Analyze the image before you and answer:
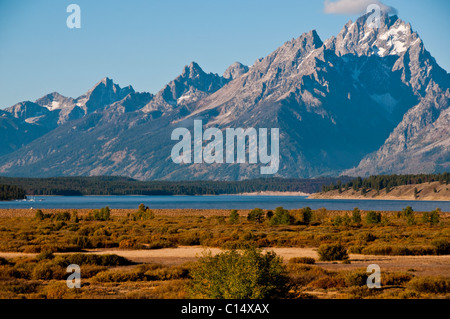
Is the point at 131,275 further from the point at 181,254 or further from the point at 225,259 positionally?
the point at 181,254

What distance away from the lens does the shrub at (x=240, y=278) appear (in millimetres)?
24141

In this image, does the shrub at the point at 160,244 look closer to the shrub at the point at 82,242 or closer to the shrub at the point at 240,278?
the shrub at the point at 82,242

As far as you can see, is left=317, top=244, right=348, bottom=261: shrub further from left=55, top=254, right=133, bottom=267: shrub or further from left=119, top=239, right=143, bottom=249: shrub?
left=119, top=239, right=143, bottom=249: shrub

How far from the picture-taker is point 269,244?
196 ft

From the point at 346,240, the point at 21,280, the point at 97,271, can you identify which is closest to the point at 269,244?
the point at 346,240

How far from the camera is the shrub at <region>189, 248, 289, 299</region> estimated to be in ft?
79.2

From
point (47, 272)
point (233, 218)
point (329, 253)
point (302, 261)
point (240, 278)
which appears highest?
point (240, 278)

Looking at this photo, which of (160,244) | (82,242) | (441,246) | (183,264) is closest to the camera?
(183,264)

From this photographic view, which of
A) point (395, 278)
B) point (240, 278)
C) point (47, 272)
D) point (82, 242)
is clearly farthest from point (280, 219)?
point (240, 278)

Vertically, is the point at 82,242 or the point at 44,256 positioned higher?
the point at 44,256

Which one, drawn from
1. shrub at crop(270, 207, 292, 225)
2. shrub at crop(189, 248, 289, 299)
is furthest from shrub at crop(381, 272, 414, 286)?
shrub at crop(270, 207, 292, 225)

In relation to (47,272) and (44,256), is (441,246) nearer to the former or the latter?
(44,256)

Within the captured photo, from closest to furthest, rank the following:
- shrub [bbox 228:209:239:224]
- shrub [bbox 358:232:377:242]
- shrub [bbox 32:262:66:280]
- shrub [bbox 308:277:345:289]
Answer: shrub [bbox 308:277:345:289] → shrub [bbox 32:262:66:280] → shrub [bbox 358:232:377:242] → shrub [bbox 228:209:239:224]

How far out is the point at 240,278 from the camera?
2430cm
